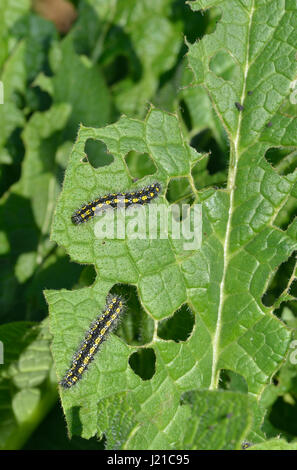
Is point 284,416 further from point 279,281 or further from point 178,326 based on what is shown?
point 178,326

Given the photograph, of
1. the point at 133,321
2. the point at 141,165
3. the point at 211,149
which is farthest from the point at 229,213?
the point at 211,149

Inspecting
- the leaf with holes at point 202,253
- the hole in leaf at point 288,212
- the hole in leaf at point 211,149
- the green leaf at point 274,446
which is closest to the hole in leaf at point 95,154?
the hole in leaf at point 211,149

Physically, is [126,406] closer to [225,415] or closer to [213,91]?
[225,415]

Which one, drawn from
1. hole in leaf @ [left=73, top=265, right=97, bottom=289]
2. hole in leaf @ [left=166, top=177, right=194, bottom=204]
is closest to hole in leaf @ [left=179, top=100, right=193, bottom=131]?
hole in leaf @ [left=166, top=177, right=194, bottom=204]

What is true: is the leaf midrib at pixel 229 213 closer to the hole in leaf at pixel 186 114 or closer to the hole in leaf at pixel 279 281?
the hole in leaf at pixel 279 281

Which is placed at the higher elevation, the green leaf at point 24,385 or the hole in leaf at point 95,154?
the hole in leaf at point 95,154

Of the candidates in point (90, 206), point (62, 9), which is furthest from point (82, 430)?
point (62, 9)
